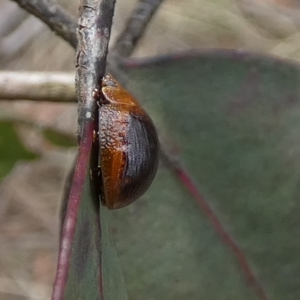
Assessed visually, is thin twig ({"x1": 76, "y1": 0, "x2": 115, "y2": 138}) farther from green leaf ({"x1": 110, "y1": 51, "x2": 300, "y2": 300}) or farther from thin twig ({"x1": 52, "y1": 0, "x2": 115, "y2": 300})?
green leaf ({"x1": 110, "y1": 51, "x2": 300, "y2": 300})

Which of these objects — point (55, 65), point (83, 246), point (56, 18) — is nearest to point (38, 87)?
point (56, 18)

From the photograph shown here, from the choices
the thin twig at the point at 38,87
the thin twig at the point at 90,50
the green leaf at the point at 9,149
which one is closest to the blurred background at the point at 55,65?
the green leaf at the point at 9,149

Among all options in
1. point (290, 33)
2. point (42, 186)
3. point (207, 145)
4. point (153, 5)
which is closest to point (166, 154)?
point (207, 145)

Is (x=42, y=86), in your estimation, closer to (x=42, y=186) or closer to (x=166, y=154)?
(x=166, y=154)

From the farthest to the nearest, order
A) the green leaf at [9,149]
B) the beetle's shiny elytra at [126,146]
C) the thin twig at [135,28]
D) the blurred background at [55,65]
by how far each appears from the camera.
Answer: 1. the blurred background at [55,65]
2. the green leaf at [9,149]
3. the thin twig at [135,28]
4. the beetle's shiny elytra at [126,146]

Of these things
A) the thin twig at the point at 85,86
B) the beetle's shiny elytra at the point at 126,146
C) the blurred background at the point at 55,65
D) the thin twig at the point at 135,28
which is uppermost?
the thin twig at the point at 85,86

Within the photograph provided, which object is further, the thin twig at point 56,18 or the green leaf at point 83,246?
the thin twig at point 56,18

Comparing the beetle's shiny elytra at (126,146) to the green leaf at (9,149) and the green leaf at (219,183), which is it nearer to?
the green leaf at (219,183)
